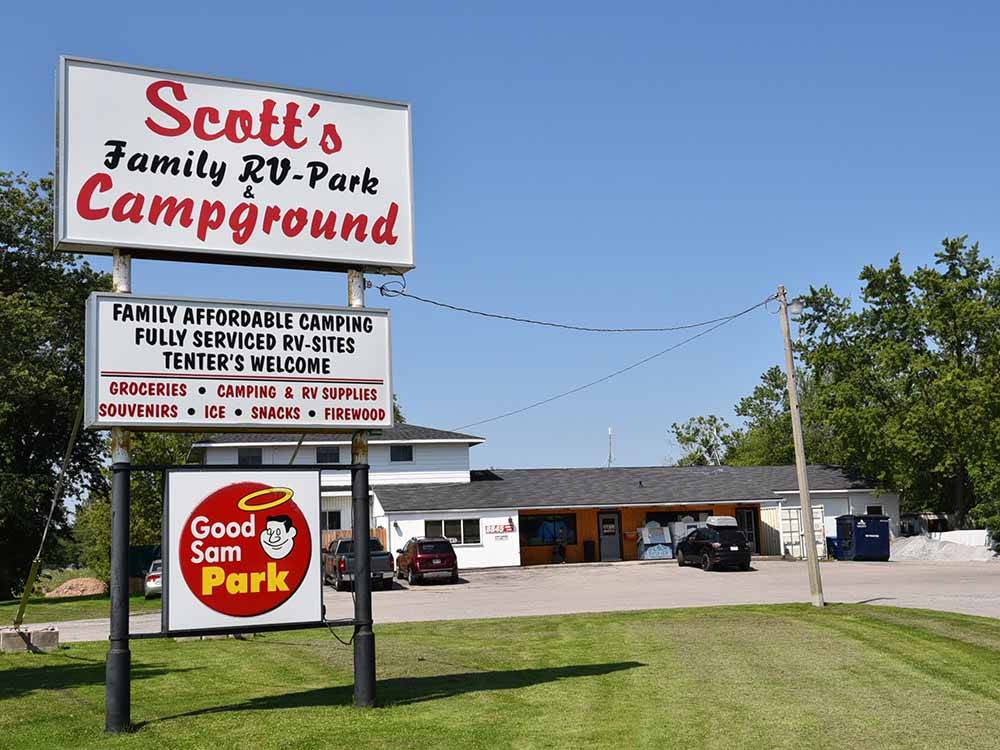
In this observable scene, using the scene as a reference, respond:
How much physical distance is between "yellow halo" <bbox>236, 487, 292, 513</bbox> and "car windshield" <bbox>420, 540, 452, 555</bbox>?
27.5 metres

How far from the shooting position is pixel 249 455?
4919 cm

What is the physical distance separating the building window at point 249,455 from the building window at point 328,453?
8.81 ft

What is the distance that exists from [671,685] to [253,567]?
4.95 metres

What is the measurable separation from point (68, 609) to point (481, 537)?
60.3ft

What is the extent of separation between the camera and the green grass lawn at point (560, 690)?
932 cm

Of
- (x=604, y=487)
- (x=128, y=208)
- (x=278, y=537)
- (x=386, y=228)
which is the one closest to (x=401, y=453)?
(x=604, y=487)

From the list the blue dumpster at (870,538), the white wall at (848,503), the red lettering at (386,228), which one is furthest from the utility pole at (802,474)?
the white wall at (848,503)

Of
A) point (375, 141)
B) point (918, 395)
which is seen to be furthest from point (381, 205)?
point (918, 395)

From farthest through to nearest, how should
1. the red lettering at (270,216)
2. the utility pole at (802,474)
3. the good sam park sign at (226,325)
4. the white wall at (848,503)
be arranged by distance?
the white wall at (848,503)
the utility pole at (802,474)
the red lettering at (270,216)
the good sam park sign at (226,325)

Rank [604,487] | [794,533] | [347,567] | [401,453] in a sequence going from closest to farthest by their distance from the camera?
[347,567], [794,533], [401,453], [604,487]

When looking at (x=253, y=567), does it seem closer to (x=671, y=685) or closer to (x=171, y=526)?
(x=171, y=526)

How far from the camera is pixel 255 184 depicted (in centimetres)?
1154

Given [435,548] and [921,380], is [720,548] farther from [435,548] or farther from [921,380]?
[921,380]

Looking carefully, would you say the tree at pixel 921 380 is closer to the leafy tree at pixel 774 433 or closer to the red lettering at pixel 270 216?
the leafy tree at pixel 774 433
